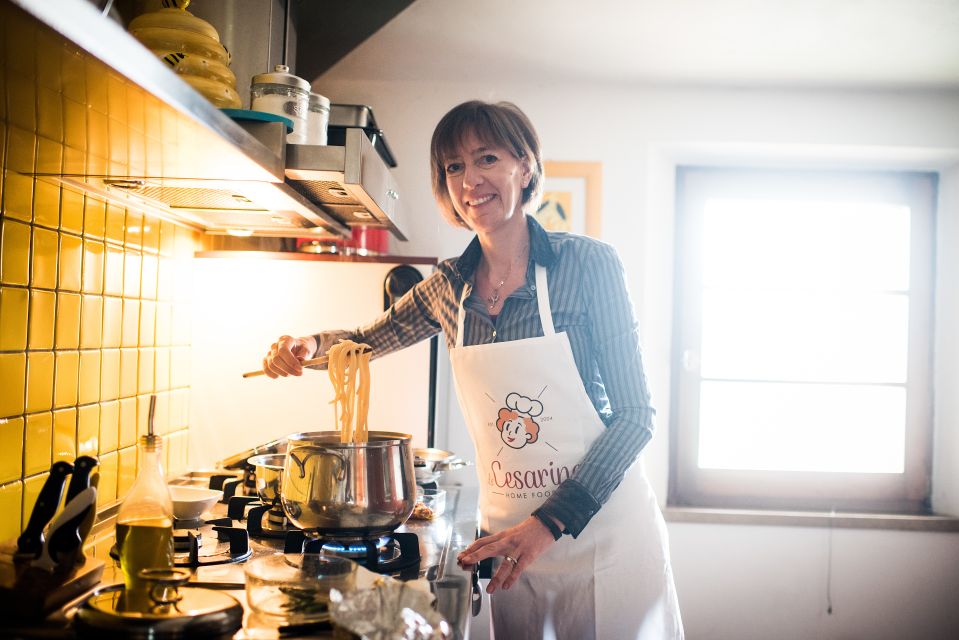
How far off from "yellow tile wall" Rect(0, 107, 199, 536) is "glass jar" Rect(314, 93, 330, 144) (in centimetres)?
38

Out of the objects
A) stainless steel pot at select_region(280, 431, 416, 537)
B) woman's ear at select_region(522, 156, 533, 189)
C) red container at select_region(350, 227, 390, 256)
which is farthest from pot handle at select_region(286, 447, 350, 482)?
red container at select_region(350, 227, 390, 256)

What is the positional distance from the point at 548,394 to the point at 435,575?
435 millimetres

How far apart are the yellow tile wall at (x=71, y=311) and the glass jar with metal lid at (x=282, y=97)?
11.7 inches

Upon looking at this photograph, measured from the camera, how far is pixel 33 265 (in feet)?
4.43

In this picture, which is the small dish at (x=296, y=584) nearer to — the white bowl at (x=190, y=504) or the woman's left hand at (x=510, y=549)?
the woman's left hand at (x=510, y=549)

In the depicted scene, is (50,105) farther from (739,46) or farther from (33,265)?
(739,46)

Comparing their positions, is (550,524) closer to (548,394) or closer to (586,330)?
(548,394)

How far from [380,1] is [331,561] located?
171cm

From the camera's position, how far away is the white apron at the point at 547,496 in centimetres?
148

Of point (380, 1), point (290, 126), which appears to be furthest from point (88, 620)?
point (380, 1)

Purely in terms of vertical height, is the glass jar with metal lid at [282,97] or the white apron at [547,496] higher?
the glass jar with metal lid at [282,97]

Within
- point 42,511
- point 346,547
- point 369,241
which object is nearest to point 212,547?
point 346,547

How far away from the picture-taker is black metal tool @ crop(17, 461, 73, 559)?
100 cm

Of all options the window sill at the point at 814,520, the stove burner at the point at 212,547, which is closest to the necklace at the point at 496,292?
the stove burner at the point at 212,547
